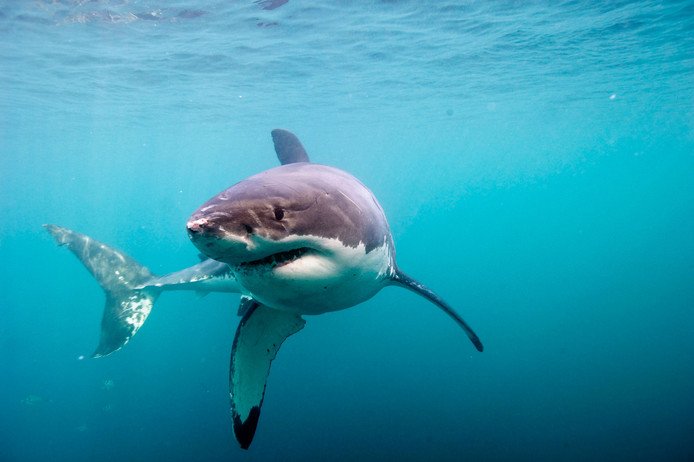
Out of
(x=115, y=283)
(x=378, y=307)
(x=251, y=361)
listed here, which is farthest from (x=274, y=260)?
(x=378, y=307)

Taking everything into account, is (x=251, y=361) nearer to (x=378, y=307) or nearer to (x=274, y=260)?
(x=274, y=260)

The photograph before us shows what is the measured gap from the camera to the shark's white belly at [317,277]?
191 centimetres

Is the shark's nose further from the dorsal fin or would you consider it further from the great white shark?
the dorsal fin

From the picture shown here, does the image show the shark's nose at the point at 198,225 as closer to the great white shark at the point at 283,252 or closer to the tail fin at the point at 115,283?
the great white shark at the point at 283,252

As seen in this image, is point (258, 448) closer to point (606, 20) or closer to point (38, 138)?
point (606, 20)

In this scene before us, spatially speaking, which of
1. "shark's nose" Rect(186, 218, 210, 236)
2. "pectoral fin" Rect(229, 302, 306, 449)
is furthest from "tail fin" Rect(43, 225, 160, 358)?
"shark's nose" Rect(186, 218, 210, 236)

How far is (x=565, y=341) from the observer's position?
16.6 metres

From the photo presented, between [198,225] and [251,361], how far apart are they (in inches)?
98.6

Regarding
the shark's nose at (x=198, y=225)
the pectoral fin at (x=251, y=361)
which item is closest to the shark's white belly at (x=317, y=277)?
the shark's nose at (x=198, y=225)

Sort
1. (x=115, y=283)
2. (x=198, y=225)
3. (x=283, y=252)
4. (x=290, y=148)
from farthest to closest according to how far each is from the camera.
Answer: (x=115, y=283) → (x=290, y=148) → (x=283, y=252) → (x=198, y=225)

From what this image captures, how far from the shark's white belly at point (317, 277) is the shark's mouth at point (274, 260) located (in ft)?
0.05

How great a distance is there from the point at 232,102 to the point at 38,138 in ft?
75.5

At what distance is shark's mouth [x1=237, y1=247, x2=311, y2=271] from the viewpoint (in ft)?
5.98

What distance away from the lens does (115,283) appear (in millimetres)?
7543
